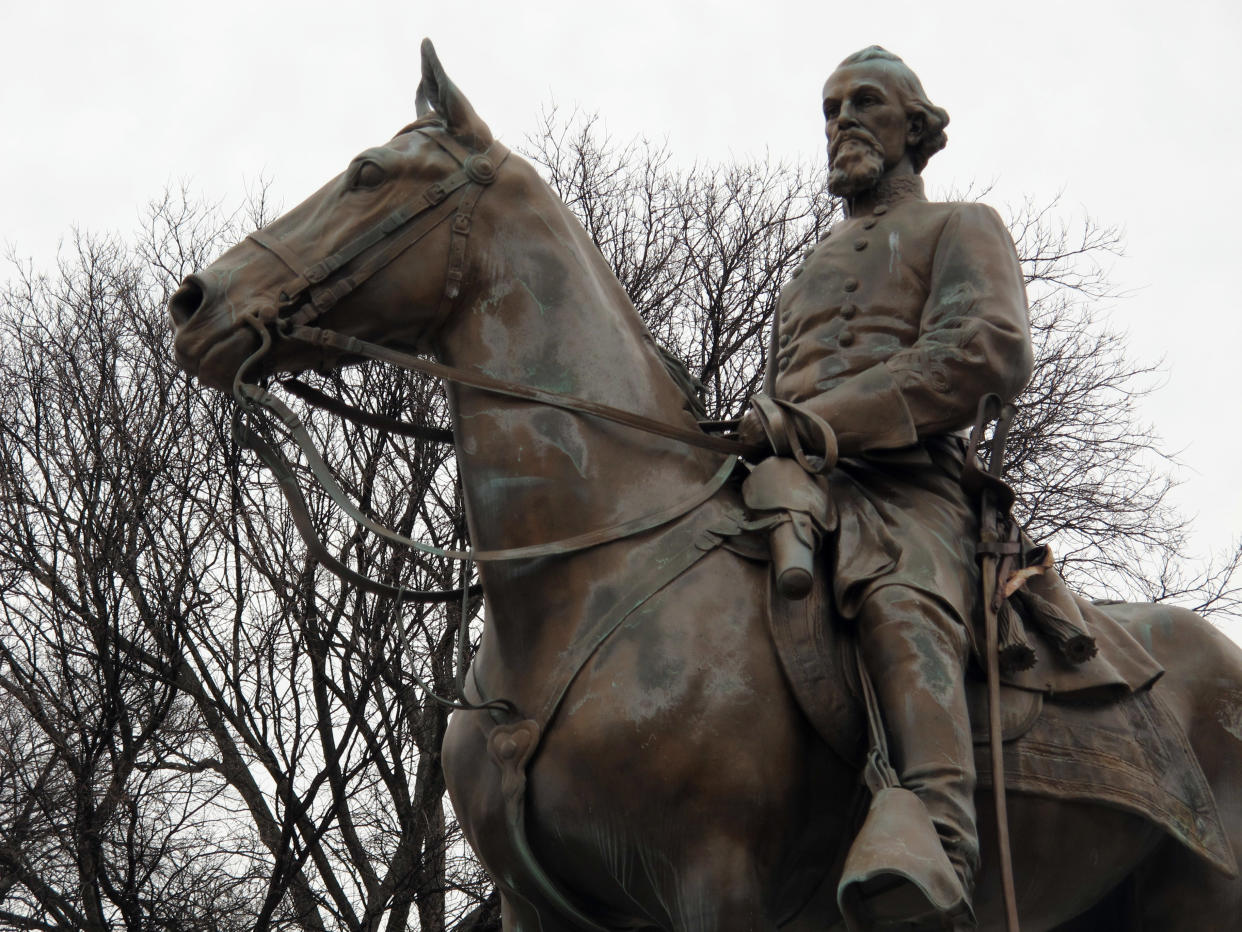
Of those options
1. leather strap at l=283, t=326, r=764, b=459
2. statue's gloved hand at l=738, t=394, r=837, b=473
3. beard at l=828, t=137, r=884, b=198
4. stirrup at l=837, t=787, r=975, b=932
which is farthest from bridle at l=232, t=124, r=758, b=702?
beard at l=828, t=137, r=884, b=198

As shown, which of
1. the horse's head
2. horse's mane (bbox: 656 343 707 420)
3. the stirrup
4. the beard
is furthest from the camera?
the beard

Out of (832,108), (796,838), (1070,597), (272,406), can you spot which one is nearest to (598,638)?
(796,838)

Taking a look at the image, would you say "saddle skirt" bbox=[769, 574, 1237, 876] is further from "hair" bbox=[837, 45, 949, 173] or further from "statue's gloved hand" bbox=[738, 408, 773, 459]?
"hair" bbox=[837, 45, 949, 173]

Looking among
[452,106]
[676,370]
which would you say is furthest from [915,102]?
[452,106]

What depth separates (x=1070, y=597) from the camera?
221 inches

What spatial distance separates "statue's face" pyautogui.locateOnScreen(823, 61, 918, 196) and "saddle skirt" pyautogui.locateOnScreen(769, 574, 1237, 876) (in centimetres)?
171

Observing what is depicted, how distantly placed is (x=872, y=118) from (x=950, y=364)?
1137mm

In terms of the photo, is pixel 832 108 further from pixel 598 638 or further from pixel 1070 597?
pixel 598 638

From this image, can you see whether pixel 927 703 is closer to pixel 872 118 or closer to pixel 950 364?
pixel 950 364

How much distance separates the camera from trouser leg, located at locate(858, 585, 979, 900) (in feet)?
15.3

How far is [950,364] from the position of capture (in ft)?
17.4

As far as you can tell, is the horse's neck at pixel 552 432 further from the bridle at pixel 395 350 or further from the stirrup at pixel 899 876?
the stirrup at pixel 899 876

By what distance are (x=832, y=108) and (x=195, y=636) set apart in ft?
32.3

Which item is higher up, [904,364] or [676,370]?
[676,370]
